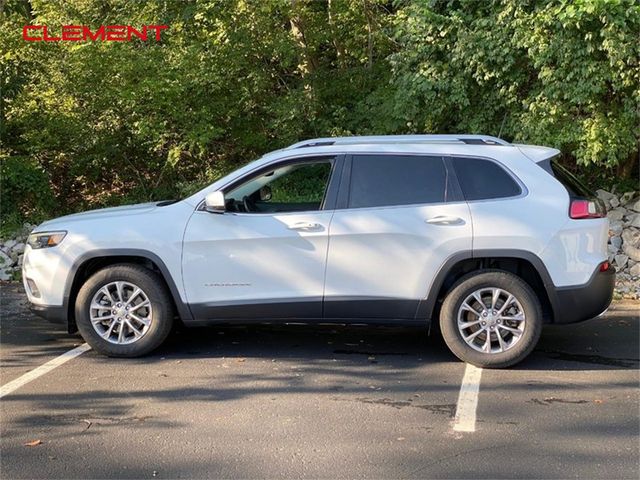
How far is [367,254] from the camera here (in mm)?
5676

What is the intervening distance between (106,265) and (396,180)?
8.23ft

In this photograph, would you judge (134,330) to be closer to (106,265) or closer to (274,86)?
(106,265)

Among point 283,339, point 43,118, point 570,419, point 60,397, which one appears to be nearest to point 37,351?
point 60,397

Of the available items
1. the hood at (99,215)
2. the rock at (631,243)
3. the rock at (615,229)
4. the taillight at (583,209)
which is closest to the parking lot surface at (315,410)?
the hood at (99,215)

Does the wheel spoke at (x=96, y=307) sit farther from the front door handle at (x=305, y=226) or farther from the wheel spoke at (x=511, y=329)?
the wheel spoke at (x=511, y=329)

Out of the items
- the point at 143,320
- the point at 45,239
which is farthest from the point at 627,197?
the point at 45,239

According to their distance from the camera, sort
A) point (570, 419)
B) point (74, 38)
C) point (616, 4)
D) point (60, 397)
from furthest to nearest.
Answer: point (74, 38), point (616, 4), point (60, 397), point (570, 419)

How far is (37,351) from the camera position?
6.27m

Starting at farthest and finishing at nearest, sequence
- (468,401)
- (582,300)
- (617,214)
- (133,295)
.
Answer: (617,214) < (133,295) < (582,300) < (468,401)

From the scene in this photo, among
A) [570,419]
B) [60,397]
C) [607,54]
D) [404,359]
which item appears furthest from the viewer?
[607,54]

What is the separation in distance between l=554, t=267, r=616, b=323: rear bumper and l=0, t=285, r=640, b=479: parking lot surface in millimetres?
452

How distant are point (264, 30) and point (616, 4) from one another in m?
5.18

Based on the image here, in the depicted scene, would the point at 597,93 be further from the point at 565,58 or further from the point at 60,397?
the point at 60,397

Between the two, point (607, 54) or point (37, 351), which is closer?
point (37, 351)
